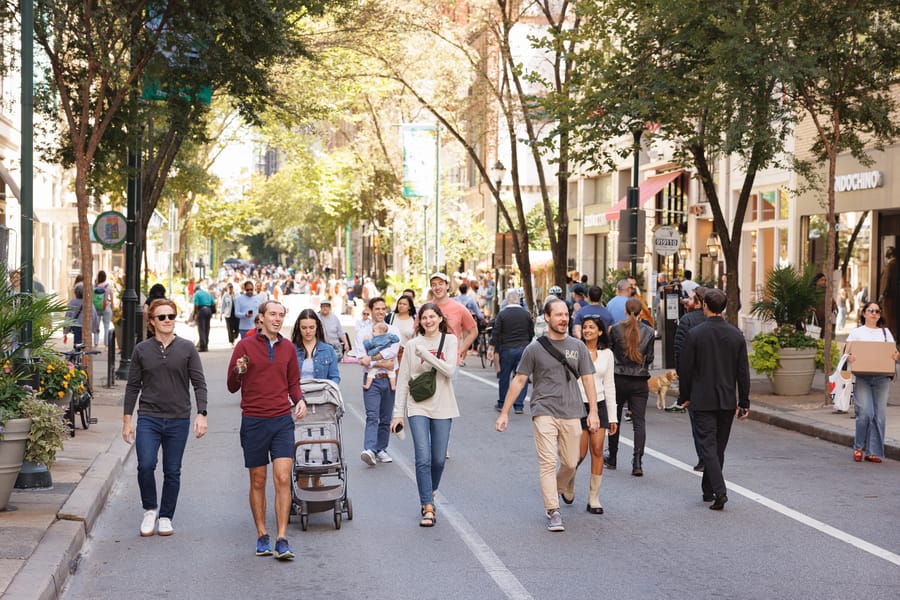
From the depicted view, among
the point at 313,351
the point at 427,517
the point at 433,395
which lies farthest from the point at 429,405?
the point at 313,351

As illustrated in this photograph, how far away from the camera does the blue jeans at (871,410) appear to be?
1351 cm

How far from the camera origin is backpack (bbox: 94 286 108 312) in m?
30.9

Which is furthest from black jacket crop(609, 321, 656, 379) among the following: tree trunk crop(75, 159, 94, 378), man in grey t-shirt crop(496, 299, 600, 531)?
tree trunk crop(75, 159, 94, 378)

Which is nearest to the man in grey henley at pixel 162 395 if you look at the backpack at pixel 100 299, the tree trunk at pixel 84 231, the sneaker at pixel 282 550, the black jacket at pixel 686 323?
the sneaker at pixel 282 550

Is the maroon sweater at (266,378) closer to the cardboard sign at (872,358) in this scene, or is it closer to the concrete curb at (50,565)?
the concrete curb at (50,565)

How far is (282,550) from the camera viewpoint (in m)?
8.48

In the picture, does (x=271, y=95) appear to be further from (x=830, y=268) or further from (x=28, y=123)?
(x=830, y=268)

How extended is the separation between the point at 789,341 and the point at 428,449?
11111mm

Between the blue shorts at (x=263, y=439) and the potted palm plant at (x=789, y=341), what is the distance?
12323 millimetres

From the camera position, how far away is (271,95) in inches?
761

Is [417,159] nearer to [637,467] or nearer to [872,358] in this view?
[872,358]

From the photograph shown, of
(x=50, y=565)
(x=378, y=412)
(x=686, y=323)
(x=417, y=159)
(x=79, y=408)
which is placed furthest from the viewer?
(x=417, y=159)

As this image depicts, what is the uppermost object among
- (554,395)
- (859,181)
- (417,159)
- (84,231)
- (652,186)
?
(417,159)

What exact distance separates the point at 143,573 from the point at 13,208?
30.2 metres
